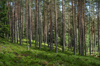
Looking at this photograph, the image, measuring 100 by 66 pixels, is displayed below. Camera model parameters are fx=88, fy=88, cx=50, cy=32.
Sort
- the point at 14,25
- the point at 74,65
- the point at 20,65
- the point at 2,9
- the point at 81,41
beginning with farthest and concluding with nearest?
the point at 14,25 < the point at 81,41 < the point at 2,9 < the point at 74,65 < the point at 20,65

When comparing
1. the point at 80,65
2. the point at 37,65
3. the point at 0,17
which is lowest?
the point at 80,65

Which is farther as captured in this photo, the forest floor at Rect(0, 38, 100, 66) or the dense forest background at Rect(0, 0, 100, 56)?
the dense forest background at Rect(0, 0, 100, 56)

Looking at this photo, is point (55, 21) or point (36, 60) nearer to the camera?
point (36, 60)

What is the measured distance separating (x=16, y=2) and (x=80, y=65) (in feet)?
58.4

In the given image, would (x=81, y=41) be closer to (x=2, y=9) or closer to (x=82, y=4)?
(x=82, y=4)

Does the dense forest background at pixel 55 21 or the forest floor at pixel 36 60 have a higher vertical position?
the dense forest background at pixel 55 21

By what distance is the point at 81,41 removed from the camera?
56.6 feet

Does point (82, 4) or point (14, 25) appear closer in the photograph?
point (82, 4)

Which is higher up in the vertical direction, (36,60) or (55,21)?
(55,21)

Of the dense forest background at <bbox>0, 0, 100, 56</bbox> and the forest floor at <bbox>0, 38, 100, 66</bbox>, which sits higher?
the dense forest background at <bbox>0, 0, 100, 56</bbox>

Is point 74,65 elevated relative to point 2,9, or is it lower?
lower

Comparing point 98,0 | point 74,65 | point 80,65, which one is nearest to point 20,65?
point 74,65

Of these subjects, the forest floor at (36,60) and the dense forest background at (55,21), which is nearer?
the forest floor at (36,60)

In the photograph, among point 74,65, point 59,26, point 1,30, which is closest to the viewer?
point 74,65
